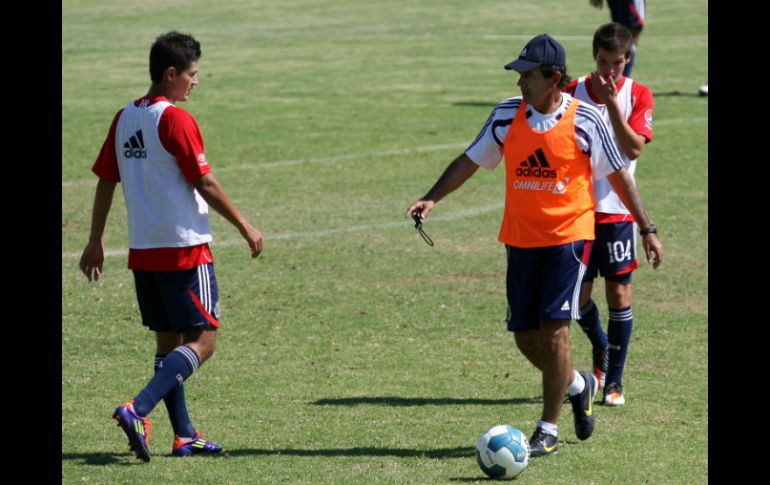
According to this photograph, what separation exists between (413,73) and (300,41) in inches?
261

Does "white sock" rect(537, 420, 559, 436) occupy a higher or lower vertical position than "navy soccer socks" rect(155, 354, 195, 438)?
lower

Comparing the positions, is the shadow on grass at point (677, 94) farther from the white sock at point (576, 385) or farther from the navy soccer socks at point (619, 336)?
the white sock at point (576, 385)

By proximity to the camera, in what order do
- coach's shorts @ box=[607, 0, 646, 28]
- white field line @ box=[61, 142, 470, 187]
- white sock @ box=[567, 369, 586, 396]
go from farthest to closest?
coach's shorts @ box=[607, 0, 646, 28], white field line @ box=[61, 142, 470, 187], white sock @ box=[567, 369, 586, 396]

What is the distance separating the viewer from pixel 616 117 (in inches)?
313

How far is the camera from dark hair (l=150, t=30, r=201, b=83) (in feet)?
23.5

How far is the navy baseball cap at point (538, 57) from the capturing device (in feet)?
23.6

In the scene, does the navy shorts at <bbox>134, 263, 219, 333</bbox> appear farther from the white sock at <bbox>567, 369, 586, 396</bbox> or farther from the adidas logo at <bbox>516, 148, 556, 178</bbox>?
the white sock at <bbox>567, 369, 586, 396</bbox>

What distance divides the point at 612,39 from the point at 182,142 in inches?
111

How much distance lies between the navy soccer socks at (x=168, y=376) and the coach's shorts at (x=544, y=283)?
1760mm

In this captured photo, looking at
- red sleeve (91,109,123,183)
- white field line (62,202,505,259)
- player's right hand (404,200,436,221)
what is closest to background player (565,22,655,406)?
player's right hand (404,200,436,221)

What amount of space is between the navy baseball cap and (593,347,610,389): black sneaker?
2.55m

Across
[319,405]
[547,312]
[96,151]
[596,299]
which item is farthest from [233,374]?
[96,151]

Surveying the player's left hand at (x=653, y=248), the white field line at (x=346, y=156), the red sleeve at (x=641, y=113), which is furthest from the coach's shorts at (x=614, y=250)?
the white field line at (x=346, y=156)

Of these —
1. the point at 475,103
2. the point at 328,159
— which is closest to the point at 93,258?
the point at 328,159
